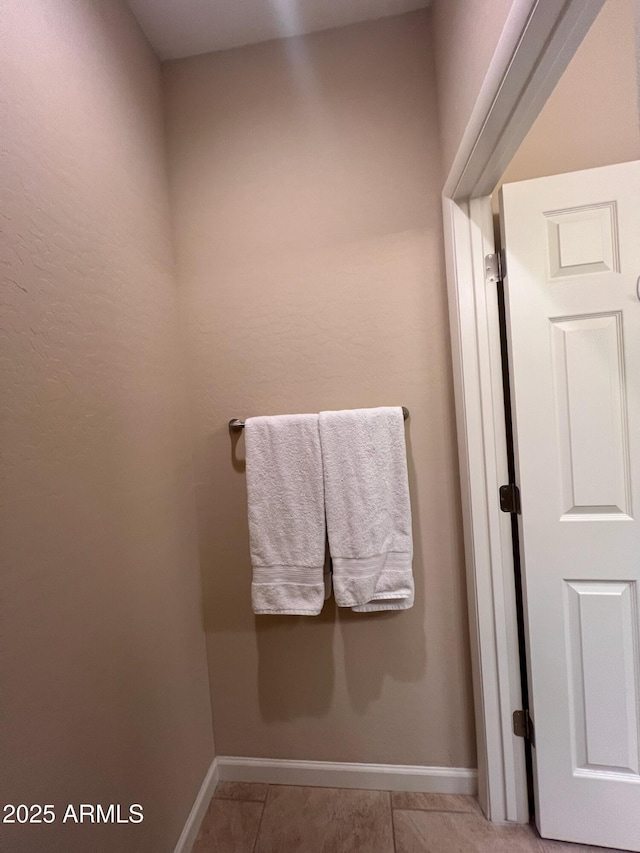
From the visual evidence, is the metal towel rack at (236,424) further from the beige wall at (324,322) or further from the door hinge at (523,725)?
the door hinge at (523,725)

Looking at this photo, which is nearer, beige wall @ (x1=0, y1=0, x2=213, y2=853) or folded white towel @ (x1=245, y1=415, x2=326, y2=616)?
beige wall @ (x1=0, y1=0, x2=213, y2=853)

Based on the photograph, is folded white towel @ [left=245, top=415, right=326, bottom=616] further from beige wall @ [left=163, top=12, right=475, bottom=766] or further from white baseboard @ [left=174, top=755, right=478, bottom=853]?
white baseboard @ [left=174, top=755, right=478, bottom=853]

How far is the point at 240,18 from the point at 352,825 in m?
2.45

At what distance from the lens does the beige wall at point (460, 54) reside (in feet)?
2.39

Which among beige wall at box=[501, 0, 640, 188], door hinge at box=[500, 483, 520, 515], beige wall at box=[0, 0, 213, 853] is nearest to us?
beige wall at box=[0, 0, 213, 853]

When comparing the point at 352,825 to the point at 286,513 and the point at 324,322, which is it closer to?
the point at 286,513

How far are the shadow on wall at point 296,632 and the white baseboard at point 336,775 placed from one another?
A: 0.17 m

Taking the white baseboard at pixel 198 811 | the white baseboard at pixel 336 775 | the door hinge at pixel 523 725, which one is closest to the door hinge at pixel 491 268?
the door hinge at pixel 523 725

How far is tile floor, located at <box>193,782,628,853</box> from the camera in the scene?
1078 mm

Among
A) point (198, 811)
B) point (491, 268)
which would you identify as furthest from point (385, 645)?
point (491, 268)

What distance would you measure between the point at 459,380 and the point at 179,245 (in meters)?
1.02

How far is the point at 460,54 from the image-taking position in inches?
35.7

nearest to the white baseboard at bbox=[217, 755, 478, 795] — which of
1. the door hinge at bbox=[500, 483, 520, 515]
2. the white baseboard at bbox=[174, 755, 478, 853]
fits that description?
the white baseboard at bbox=[174, 755, 478, 853]

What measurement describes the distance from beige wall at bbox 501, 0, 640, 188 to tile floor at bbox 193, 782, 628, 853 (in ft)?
6.35
